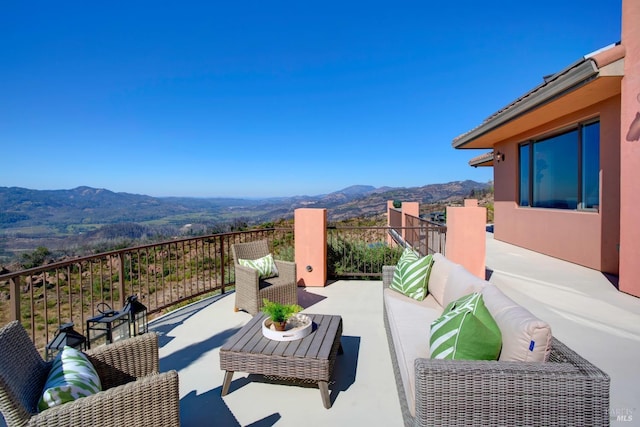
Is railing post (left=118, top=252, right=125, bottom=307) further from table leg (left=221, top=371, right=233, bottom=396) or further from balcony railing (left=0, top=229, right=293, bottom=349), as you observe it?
table leg (left=221, top=371, right=233, bottom=396)

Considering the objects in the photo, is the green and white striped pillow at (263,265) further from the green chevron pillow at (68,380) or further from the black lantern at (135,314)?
the green chevron pillow at (68,380)

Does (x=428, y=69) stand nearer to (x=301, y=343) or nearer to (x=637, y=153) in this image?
Result: (x=637, y=153)

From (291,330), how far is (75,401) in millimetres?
1471

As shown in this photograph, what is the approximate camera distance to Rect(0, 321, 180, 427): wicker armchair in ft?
4.30

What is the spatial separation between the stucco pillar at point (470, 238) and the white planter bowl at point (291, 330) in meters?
3.17

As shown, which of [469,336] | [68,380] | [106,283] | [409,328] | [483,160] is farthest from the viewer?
[483,160]

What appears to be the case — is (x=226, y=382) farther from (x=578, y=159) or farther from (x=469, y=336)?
(x=578, y=159)

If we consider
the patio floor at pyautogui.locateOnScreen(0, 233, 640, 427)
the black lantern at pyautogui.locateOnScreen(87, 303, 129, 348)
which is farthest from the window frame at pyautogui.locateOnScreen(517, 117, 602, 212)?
the black lantern at pyautogui.locateOnScreen(87, 303, 129, 348)

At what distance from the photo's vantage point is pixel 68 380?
60.6 inches

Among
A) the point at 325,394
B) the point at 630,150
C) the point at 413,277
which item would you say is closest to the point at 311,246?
the point at 413,277

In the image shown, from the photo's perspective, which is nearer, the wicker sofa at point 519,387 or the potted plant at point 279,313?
the wicker sofa at point 519,387

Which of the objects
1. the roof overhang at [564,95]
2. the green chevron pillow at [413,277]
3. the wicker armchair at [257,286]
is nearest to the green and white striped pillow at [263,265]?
the wicker armchair at [257,286]

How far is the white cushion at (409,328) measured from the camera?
195cm

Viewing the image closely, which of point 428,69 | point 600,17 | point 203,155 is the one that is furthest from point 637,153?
point 203,155
